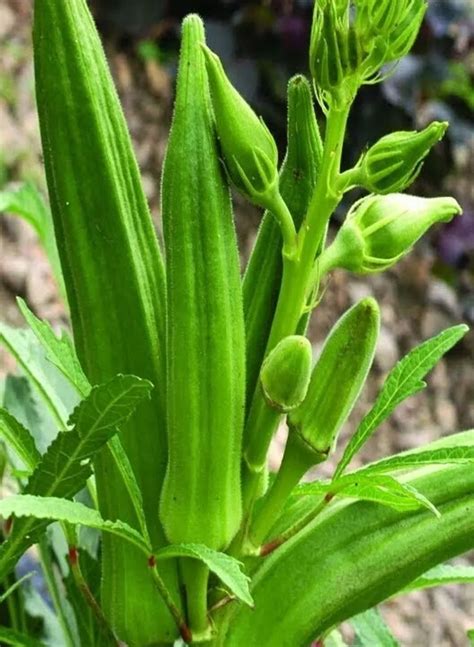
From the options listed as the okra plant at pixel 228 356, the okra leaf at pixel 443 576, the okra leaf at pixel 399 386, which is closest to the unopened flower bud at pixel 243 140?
the okra plant at pixel 228 356

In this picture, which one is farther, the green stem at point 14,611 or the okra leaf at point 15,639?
the green stem at point 14,611

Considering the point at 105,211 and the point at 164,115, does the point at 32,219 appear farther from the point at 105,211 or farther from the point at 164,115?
the point at 164,115

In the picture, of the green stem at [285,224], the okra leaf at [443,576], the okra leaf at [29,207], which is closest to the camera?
the green stem at [285,224]

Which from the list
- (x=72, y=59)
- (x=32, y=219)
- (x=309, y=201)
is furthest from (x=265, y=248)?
(x=32, y=219)

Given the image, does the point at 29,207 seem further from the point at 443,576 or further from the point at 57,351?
the point at 443,576

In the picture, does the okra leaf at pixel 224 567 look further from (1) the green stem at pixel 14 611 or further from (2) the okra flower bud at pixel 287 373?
(1) the green stem at pixel 14 611

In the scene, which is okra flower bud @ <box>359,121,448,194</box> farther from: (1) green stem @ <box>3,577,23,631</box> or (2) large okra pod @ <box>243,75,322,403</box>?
(1) green stem @ <box>3,577,23,631</box>

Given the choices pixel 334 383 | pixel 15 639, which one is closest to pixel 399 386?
pixel 334 383

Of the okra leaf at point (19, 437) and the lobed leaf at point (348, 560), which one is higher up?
the okra leaf at point (19, 437)
